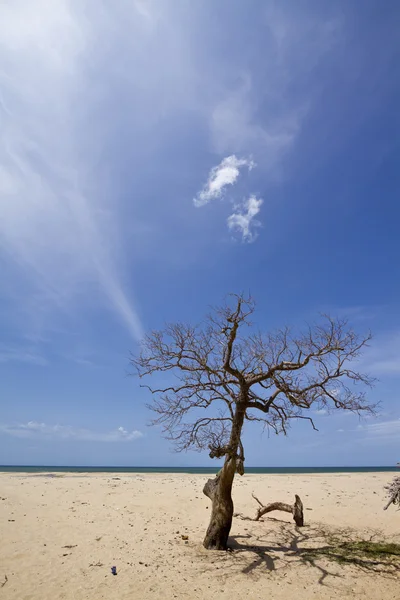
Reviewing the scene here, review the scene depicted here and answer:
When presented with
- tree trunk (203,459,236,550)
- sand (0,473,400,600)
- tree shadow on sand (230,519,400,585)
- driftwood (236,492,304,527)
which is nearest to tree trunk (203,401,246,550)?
tree trunk (203,459,236,550)

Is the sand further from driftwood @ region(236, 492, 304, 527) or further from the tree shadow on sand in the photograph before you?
driftwood @ region(236, 492, 304, 527)

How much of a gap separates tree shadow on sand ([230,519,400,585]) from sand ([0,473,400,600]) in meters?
0.04

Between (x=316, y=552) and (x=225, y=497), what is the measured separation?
9.32 ft

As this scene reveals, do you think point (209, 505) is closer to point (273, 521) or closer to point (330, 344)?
point (273, 521)

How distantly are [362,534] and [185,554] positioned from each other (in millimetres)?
6420

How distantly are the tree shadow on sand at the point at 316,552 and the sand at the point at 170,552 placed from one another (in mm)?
35

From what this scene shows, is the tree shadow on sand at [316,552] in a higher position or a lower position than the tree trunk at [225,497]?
lower

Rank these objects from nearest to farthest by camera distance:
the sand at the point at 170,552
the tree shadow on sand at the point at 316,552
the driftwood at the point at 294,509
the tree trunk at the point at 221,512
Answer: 1. the sand at the point at 170,552
2. the tree shadow on sand at the point at 316,552
3. the tree trunk at the point at 221,512
4. the driftwood at the point at 294,509

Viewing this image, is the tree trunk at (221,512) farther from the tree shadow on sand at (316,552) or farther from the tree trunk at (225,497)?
the tree shadow on sand at (316,552)

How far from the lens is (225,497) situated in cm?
1053

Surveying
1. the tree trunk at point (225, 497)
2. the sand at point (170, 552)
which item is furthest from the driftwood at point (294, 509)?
the tree trunk at point (225, 497)

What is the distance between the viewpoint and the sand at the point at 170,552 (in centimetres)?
768

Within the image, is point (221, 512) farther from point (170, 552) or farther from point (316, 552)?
point (316, 552)

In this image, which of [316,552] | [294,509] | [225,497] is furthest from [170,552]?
[294,509]
